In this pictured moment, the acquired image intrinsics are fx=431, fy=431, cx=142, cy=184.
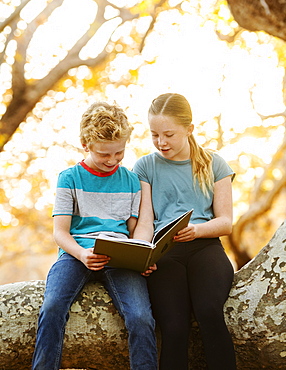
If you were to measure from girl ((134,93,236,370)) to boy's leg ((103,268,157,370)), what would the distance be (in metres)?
0.06

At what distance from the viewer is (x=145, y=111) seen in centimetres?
668

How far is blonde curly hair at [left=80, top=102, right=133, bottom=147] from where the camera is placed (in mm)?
1998

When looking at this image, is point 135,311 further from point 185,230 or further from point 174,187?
point 174,187

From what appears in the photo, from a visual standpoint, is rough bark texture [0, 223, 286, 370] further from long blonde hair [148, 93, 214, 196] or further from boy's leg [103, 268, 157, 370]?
long blonde hair [148, 93, 214, 196]

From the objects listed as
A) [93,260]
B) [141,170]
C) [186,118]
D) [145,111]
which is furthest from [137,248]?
[145,111]

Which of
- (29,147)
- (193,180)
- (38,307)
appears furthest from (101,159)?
(29,147)

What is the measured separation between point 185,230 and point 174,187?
1.20 ft

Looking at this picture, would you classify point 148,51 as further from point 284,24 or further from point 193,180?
point 193,180

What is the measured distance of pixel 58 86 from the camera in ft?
22.1

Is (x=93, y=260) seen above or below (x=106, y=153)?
below

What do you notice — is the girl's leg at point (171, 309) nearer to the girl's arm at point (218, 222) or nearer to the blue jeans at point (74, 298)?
the blue jeans at point (74, 298)

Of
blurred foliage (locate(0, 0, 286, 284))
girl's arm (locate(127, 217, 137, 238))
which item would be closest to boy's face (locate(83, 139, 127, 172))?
girl's arm (locate(127, 217, 137, 238))

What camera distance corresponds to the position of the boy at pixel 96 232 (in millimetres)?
1668

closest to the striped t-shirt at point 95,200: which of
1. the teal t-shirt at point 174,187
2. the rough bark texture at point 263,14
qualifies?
the teal t-shirt at point 174,187
